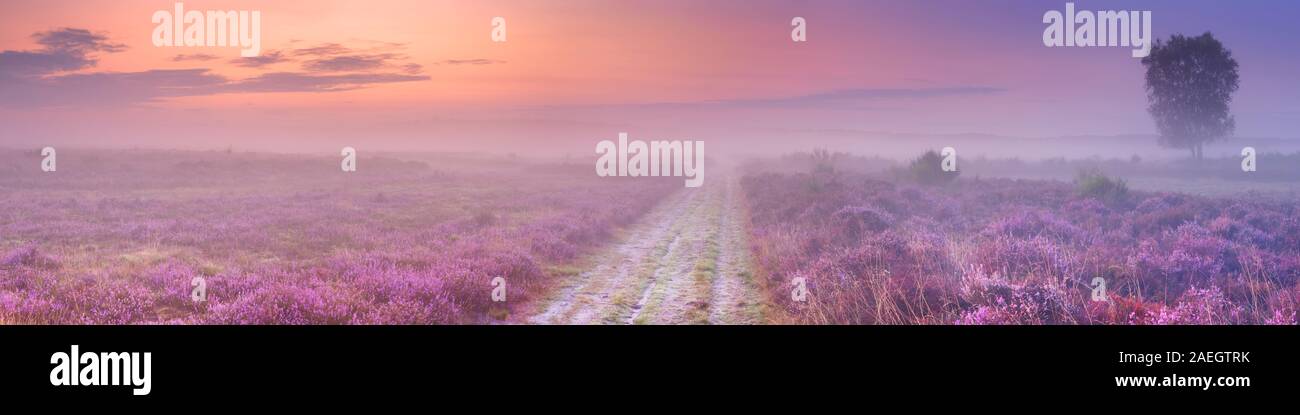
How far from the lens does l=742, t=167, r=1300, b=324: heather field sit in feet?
24.9

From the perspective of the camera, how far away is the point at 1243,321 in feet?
24.5

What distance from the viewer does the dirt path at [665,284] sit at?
10.5m

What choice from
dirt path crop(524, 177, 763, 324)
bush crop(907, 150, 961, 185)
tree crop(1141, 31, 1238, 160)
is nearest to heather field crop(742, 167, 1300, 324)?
dirt path crop(524, 177, 763, 324)

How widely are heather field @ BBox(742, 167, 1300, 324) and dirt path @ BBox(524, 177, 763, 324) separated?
84 cm

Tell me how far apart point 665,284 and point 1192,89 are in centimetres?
6712

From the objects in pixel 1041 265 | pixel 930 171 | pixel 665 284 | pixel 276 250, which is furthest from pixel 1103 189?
pixel 276 250

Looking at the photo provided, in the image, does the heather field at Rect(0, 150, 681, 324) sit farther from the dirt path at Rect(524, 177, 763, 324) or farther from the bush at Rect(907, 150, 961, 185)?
the bush at Rect(907, 150, 961, 185)

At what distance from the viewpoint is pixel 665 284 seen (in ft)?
43.0

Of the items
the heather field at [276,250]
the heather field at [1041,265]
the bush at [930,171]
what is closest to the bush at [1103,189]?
the heather field at [1041,265]

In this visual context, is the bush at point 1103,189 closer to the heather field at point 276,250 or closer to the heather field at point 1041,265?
the heather field at point 1041,265
